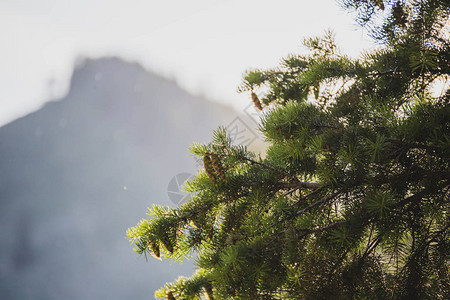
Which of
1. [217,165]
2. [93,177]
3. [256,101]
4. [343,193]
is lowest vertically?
[343,193]

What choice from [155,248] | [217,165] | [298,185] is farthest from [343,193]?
[155,248]

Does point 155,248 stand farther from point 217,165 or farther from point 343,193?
point 343,193

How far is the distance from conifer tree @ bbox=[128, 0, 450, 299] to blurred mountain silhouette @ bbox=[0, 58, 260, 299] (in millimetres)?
3837

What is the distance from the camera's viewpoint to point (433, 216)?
0.45m

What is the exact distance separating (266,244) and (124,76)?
4863 mm

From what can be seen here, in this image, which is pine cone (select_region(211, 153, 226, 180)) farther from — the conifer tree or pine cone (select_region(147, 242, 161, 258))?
pine cone (select_region(147, 242, 161, 258))

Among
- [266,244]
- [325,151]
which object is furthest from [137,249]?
[325,151]

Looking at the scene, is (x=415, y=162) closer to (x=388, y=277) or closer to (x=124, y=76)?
(x=388, y=277)

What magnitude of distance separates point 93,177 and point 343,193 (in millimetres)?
4242

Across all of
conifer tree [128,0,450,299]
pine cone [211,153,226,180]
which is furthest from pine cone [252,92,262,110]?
pine cone [211,153,226,180]

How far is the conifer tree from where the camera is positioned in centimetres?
37

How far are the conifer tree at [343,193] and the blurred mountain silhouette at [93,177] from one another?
12.6 ft

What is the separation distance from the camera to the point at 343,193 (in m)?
0.45

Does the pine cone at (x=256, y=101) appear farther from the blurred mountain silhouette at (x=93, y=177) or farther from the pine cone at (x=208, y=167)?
the blurred mountain silhouette at (x=93, y=177)
